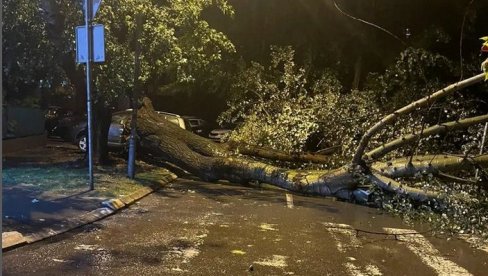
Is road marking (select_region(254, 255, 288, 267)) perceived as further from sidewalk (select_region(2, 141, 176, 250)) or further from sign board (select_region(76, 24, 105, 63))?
sign board (select_region(76, 24, 105, 63))

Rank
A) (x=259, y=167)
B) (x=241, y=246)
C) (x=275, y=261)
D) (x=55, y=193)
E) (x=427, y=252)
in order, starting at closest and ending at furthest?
(x=275, y=261) < (x=241, y=246) < (x=427, y=252) < (x=55, y=193) < (x=259, y=167)

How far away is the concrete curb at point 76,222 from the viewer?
6.41 m

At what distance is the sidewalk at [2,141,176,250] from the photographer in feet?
23.7

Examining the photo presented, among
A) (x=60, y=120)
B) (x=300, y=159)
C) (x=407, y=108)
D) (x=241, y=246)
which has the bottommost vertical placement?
(x=241, y=246)

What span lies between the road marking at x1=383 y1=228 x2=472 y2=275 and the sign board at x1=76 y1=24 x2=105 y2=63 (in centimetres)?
592

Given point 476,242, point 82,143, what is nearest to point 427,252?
point 476,242

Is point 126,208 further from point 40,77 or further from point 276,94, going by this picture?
point 276,94

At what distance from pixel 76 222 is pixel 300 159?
7.77m

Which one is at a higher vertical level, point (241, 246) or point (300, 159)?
point (300, 159)

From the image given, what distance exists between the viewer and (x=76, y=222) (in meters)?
7.75

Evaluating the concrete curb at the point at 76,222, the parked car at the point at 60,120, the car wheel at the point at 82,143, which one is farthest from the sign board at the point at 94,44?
the parked car at the point at 60,120

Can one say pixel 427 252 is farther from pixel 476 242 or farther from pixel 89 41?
pixel 89 41

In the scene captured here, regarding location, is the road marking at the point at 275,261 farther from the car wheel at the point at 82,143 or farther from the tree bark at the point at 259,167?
the car wheel at the point at 82,143

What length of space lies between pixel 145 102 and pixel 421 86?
26.7 ft
